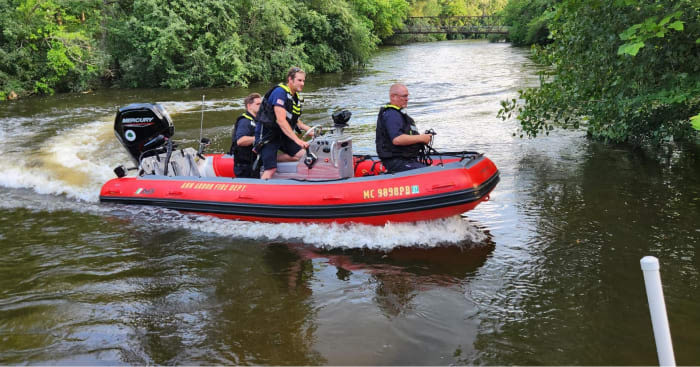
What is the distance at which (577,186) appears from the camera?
24.6ft

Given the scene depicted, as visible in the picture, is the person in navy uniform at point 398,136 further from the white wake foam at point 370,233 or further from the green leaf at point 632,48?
the green leaf at point 632,48

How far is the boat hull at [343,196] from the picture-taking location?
18.2ft

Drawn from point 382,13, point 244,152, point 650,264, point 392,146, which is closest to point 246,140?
point 244,152

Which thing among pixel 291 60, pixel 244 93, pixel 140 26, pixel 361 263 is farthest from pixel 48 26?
pixel 361 263

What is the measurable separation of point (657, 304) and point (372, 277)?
3.16 m

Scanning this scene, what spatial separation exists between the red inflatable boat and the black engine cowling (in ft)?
0.04

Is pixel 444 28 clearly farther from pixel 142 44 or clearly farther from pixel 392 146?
pixel 392 146

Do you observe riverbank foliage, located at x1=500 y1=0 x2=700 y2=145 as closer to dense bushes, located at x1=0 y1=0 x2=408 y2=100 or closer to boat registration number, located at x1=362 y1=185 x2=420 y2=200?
boat registration number, located at x1=362 y1=185 x2=420 y2=200

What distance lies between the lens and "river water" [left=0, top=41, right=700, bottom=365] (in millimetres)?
3988

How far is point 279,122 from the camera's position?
20.4 ft

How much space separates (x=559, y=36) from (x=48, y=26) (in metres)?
17.7

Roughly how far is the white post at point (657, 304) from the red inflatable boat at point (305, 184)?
3.23 metres

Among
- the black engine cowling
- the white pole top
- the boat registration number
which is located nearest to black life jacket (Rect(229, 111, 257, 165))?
the black engine cowling

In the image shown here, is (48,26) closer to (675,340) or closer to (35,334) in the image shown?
(35,334)
